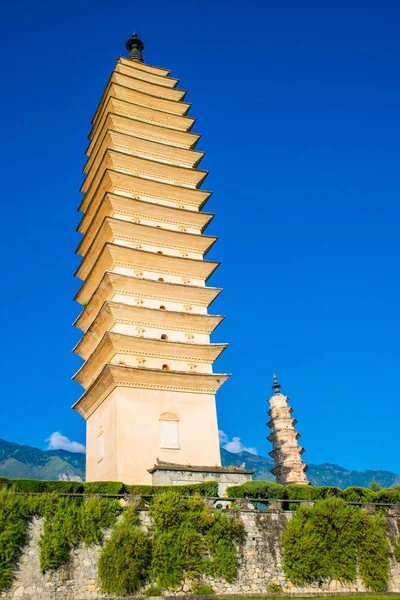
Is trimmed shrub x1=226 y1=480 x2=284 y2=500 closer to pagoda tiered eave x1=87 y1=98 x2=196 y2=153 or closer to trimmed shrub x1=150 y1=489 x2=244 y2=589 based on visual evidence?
trimmed shrub x1=150 y1=489 x2=244 y2=589

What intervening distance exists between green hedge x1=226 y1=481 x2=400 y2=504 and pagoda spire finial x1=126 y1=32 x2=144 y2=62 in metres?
33.3

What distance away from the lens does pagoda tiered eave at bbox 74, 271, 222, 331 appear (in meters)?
26.3

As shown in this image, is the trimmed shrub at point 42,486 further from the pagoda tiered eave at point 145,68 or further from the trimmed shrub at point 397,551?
the pagoda tiered eave at point 145,68

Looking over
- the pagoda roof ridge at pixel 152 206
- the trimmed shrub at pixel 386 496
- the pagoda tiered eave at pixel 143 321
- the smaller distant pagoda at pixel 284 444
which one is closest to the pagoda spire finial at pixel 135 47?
the pagoda roof ridge at pixel 152 206

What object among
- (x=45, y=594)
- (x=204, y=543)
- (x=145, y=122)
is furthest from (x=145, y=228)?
(x=45, y=594)

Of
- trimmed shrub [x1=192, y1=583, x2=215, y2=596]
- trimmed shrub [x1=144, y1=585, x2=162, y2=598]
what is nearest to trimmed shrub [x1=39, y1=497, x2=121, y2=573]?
trimmed shrub [x1=144, y1=585, x2=162, y2=598]

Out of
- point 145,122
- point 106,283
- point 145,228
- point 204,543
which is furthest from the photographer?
point 145,122

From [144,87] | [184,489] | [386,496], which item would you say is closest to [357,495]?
[386,496]

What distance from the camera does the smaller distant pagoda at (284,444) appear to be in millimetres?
31502

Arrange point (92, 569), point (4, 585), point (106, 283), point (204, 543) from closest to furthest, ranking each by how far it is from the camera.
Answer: point (4, 585) < point (92, 569) < point (204, 543) < point (106, 283)

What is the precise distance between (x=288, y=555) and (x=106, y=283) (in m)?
14.4

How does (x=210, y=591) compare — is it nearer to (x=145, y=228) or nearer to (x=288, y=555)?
(x=288, y=555)

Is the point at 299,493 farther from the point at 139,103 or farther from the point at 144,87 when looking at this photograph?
the point at 144,87

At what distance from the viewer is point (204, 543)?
55.3 feet
